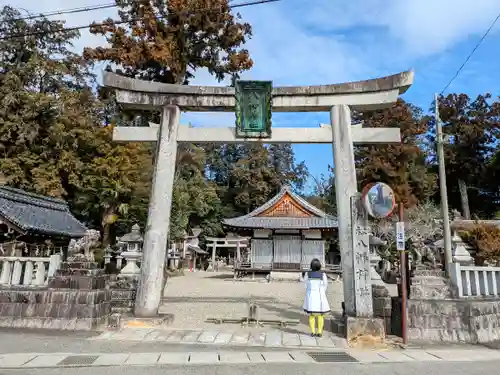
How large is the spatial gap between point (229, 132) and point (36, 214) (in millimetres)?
12375

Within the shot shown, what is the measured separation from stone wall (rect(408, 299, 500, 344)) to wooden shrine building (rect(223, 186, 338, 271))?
18192 millimetres

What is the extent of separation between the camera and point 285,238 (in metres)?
27.0

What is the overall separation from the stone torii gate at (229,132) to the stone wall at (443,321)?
4.09 ft

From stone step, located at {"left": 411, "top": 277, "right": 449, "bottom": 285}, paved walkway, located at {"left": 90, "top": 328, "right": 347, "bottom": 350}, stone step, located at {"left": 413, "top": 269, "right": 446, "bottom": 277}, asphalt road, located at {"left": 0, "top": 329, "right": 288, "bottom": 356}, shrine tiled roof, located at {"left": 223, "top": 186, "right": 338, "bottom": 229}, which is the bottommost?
asphalt road, located at {"left": 0, "top": 329, "right": 288, "bottom": 356}

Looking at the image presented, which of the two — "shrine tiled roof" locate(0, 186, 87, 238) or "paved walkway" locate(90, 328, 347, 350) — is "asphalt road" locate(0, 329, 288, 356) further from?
"shrine tiled roof" locate(0, 186, 87, 238)

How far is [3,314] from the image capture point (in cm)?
813

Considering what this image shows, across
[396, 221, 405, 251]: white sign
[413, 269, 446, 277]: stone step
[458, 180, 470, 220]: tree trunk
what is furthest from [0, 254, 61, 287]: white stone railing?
[458, 180, 470, 220]: tree trunk

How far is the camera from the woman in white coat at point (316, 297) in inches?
293

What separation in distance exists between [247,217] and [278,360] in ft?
71.6

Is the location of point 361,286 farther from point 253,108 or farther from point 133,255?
point 133,255

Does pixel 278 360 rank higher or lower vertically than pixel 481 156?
lower

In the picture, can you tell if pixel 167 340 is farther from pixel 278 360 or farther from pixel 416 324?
pixel 416 324

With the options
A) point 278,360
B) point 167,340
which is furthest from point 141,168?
point 278,360

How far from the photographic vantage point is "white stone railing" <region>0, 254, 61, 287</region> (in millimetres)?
8594
